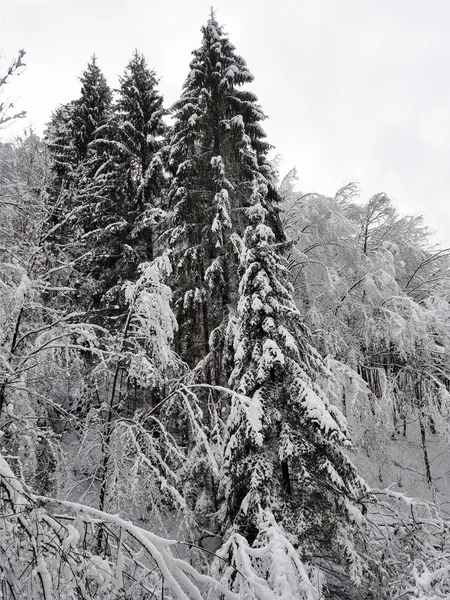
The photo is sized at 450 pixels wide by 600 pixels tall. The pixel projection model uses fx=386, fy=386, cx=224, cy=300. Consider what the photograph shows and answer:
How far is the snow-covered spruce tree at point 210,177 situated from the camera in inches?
439

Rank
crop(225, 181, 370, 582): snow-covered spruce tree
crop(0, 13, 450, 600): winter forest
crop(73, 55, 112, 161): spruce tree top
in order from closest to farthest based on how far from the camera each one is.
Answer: crop(0, 13, 450, 600): winter forest, crop(225, 181, 370, 582): snow-covered spruce tree, crop(73, 55, 112, 161): spruce tree top

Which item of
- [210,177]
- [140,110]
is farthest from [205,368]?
[140,110]

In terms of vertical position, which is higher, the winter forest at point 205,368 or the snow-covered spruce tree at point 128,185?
the snow-covered spruce tree at point 128,185

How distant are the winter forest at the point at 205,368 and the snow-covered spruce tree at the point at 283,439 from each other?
0.14 feet

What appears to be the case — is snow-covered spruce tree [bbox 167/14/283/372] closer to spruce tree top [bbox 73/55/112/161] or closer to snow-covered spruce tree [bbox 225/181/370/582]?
snow-covered spruce tree [bbox 225/181/370/582]

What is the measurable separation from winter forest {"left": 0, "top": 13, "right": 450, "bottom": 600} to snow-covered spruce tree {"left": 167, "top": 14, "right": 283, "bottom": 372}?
0.07m

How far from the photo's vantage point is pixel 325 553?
6473 millimetres

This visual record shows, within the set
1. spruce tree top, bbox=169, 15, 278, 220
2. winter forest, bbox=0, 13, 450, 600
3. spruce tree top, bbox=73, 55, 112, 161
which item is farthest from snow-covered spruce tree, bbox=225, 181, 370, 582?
spruce tree top, bbox=73, 55, 112, 161

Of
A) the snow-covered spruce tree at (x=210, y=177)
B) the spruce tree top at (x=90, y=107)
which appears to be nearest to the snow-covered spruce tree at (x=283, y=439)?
the snow-covered spruce tree at (x=210, y=177)

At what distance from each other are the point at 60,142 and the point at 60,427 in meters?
12.2

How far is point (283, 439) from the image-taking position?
6.39 meters

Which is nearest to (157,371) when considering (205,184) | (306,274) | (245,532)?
(245,532)

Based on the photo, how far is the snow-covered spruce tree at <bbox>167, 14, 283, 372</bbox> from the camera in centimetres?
1116

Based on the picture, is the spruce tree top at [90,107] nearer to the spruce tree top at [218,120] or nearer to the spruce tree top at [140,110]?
the spruce tree top at [140,110]
